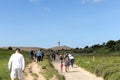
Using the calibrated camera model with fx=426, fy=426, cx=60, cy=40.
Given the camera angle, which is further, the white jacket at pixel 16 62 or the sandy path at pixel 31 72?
the sandy path at pixel 31 72

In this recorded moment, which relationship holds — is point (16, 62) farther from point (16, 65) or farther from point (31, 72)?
point (31, 72)

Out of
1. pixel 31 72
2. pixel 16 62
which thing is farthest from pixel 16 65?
pixel 31 72

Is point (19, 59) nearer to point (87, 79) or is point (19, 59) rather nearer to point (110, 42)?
point (87, 79)

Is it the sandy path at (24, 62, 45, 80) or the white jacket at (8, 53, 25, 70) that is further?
the sandy path at (24, 62, 45, 80)

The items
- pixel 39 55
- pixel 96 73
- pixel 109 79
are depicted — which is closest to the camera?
pixel 109 79

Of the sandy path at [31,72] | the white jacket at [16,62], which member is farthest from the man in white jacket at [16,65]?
the sandy path at [31,72]

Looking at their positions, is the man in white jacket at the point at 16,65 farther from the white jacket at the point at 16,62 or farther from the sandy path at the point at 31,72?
the sandy path at the point at 31,72

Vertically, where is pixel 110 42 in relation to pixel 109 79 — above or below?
above

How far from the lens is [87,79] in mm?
31453

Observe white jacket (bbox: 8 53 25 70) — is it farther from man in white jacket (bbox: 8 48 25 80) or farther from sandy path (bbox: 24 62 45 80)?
A: sandy path (bbox: 24 62 45 80)

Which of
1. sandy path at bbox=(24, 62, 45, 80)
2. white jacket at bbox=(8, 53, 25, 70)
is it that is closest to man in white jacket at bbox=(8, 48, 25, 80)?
white jacket at bbox=(8, 53, 25, 70)

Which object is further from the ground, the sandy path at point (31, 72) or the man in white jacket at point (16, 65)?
the man in white jacket at point (16, 65)

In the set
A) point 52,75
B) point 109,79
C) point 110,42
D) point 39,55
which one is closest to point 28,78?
point 52,75

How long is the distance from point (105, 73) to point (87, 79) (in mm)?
1873
